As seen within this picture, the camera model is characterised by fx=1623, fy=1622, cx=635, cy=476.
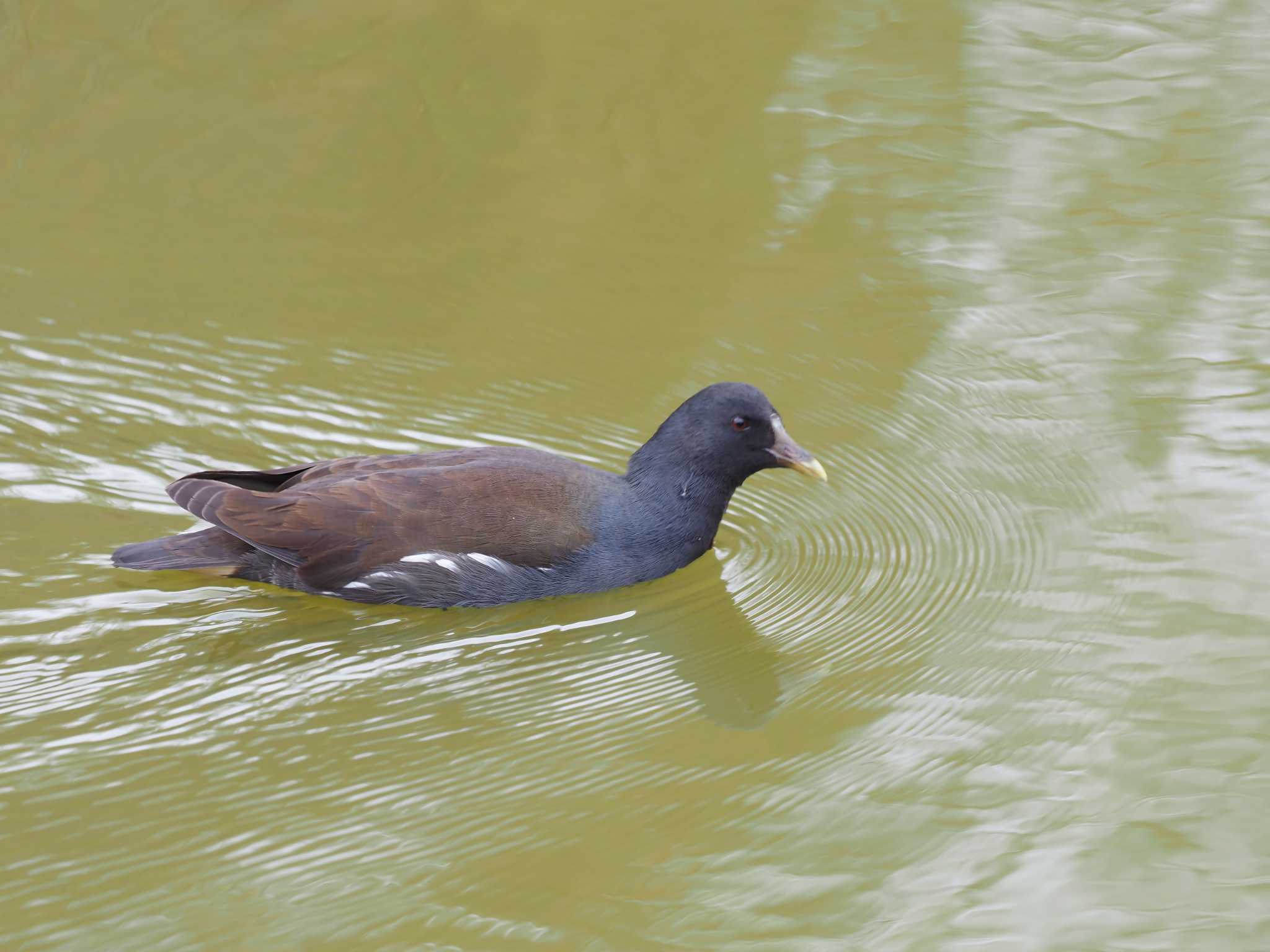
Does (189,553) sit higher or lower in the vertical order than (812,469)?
lower

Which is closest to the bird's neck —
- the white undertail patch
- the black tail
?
the white undertail patch

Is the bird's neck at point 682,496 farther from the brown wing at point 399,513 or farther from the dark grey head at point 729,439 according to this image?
the brown wing at point 399,513

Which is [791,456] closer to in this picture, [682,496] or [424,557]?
[682,496]

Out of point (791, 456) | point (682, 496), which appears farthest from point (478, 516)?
point (791, 456)

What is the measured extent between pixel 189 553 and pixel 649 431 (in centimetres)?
182

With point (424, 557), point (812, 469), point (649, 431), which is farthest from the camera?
point (649, 431)

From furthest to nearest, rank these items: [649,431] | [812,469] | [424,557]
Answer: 1. [649,431]
2. [812,469]
3. [424,557]

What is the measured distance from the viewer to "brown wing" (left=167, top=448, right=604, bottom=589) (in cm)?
527

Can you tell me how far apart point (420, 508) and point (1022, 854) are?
226 cm

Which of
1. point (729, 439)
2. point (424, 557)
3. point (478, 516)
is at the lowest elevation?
point (424, 557)

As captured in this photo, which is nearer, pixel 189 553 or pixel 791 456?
pixel 189 553

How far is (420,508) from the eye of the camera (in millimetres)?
5301

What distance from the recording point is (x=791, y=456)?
5.51 meters

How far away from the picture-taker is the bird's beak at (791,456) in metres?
5.50
